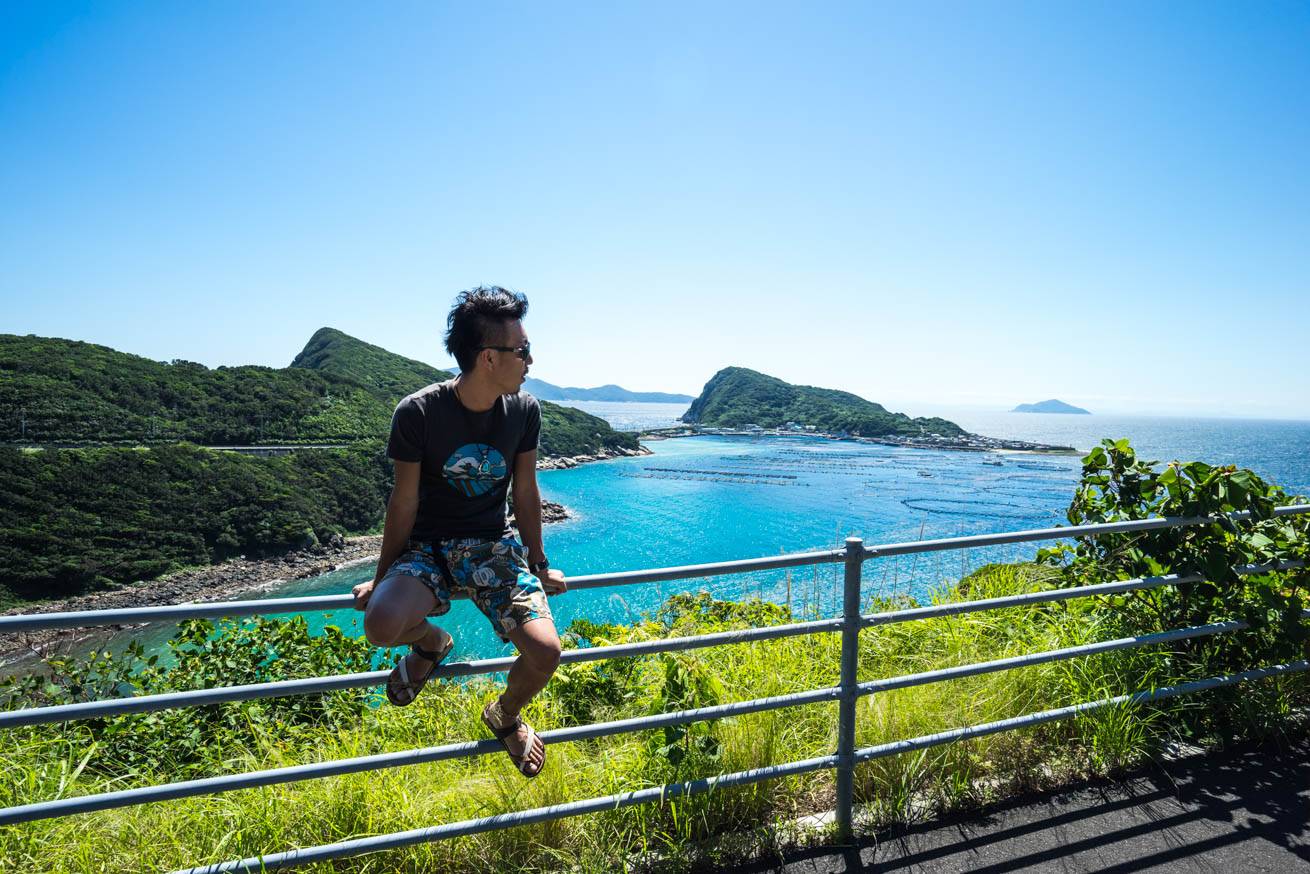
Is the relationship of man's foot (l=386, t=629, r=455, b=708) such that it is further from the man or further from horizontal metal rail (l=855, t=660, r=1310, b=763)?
horizontal metal rail (l=855, t=660, r=1310, b=763)

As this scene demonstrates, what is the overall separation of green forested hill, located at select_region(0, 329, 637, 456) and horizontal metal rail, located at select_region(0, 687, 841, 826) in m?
90.5

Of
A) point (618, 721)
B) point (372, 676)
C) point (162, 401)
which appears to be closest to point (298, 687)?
point (372, 676)

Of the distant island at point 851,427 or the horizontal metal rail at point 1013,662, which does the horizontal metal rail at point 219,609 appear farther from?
the distant island at point 851,427

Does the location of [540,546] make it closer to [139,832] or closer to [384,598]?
[384,598]

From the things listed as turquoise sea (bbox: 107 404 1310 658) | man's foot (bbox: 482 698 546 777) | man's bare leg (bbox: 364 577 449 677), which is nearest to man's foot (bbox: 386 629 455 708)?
man's bare leg (bbox: 364 577 449 677)

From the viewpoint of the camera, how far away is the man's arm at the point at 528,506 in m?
2.33

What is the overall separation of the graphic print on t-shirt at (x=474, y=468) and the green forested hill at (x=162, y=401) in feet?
296

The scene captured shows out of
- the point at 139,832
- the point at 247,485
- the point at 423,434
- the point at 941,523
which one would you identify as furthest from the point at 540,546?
the point at 247,485

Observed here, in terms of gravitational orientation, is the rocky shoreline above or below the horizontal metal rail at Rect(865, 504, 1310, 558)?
below

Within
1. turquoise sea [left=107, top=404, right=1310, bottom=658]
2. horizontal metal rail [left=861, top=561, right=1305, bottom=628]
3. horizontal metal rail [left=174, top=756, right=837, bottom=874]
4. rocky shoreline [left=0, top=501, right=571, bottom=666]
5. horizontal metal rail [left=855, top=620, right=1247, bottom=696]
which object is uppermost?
horizontal metal rail [left=861, top=561, right=1305, bottom=628]

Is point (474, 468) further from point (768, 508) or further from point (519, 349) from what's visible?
point (768, 508)

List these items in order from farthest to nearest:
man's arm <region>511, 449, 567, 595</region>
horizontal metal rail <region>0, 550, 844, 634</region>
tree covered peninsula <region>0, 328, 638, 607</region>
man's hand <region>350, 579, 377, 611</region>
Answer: tree covered peninsula <region>0, 328, 638, 607</region>
man's arm <region>511, 449, 567, 595</region>
man's hand <region>350, 579, 377, 611</region>
horizontal metal rail <region>0, 550, 844, 634</region>

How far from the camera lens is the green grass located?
7.27ft

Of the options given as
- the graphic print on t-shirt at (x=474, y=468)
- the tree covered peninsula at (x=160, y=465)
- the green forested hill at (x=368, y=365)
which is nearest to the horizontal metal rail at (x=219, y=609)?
the graphic print on t-shirt at (x=474, y=468)
